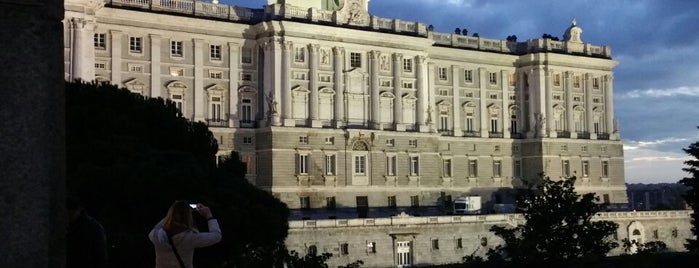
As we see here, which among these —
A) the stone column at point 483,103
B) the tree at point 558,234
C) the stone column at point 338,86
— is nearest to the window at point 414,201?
the stone column at point 338,86

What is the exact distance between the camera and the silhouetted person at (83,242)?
750 centimetres

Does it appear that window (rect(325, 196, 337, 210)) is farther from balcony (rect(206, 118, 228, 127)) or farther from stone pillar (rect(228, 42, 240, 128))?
balcony (rect(206, 118, 228, 127))

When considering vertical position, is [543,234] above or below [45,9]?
below

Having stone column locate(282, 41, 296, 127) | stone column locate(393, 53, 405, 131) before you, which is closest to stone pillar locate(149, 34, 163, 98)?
stone column locate(282, 41, 296, 127)

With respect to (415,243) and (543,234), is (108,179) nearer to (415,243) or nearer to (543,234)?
(543,234)

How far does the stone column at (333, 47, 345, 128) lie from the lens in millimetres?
59406

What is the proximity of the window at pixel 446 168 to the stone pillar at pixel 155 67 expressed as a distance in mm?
22138

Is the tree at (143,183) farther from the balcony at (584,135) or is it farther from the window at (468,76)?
the balcony at (584,135)

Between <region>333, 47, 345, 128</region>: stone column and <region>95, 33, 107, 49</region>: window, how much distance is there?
14784 millimetres

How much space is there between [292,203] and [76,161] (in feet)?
96.4

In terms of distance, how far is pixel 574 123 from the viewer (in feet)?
239

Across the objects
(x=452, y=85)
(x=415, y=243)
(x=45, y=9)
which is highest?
(x=452, y=85)

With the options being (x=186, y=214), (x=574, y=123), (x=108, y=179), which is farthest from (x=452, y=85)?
(x=186, y=214)

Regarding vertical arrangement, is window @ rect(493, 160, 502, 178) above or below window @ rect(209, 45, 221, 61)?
below
